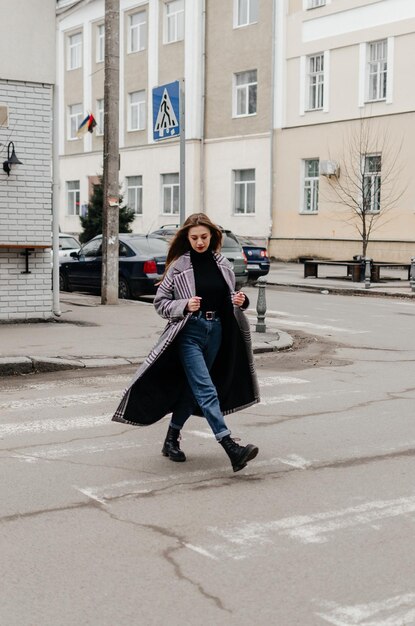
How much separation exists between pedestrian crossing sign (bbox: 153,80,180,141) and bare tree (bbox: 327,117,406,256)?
19.4 metres

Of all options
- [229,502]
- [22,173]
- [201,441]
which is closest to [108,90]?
[22,173]

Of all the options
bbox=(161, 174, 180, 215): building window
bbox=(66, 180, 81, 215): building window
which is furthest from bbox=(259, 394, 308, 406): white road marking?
bbox=(66, 180, 81, 215): building window

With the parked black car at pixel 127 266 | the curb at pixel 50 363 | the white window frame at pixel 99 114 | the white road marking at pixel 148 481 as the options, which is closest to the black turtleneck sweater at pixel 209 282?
the white road marking at pixel 148 481

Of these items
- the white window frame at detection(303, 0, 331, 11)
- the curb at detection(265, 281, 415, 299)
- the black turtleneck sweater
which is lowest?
the curb at detection(265, 281, 415, 299)

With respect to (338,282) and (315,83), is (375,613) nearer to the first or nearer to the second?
(338,282)

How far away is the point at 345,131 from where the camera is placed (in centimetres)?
3384

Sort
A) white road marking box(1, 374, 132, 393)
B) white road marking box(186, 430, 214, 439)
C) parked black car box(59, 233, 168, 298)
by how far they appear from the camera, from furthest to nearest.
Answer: parked black car box(59, 233, 168, 298)
white road marking box(1, 374, 132, 393)
white road marking box(186, 430, 214, 439)

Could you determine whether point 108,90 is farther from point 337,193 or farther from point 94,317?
point 337,193

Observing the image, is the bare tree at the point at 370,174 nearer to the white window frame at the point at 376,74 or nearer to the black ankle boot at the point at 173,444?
the white window frame at the point at 376,74

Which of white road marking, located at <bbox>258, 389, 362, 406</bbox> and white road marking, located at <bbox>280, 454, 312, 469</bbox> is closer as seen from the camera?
white road marking, located at <bbox>280, 454, 312, 469</bbox>

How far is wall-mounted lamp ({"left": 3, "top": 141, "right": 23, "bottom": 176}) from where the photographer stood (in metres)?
13.6

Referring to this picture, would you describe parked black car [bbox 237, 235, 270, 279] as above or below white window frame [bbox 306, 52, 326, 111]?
below

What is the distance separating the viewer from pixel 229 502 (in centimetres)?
550

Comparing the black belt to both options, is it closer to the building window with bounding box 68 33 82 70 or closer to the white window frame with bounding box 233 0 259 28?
the white window frame with bounding box 233 0 259 28
